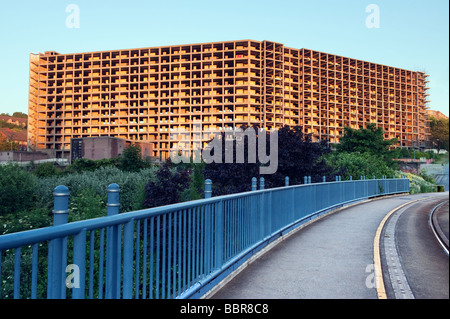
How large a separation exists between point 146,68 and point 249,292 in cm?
9858

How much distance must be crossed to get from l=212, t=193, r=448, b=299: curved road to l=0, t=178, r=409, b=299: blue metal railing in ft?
1.15

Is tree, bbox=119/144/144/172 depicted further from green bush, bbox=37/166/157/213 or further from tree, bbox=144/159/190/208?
tree, bbox=144/159/190/208

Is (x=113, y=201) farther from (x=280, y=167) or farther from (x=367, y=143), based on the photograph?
(x=367, y=143)

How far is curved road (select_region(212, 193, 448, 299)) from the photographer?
16.7 ft

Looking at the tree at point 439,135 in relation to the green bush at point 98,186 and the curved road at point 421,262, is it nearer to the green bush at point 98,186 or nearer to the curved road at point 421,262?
the green bush at point 98,186

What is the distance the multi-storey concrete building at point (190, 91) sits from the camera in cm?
9081

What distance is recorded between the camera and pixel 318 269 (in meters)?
6.29

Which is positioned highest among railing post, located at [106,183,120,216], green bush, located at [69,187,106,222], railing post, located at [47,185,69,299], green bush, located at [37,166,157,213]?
railing post, located at [106,183,120,216]

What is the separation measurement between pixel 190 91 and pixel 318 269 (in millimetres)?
89247

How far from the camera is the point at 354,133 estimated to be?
43.6 metres

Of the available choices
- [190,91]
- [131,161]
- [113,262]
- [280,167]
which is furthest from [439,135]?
[113,262]

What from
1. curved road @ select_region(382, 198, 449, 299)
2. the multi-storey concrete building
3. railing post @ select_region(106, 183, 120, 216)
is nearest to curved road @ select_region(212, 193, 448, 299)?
curved road @ select_region(382, 198, 449, 299)

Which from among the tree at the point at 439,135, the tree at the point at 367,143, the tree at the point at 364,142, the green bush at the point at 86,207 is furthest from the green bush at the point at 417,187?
the tree at the point at 439,135
